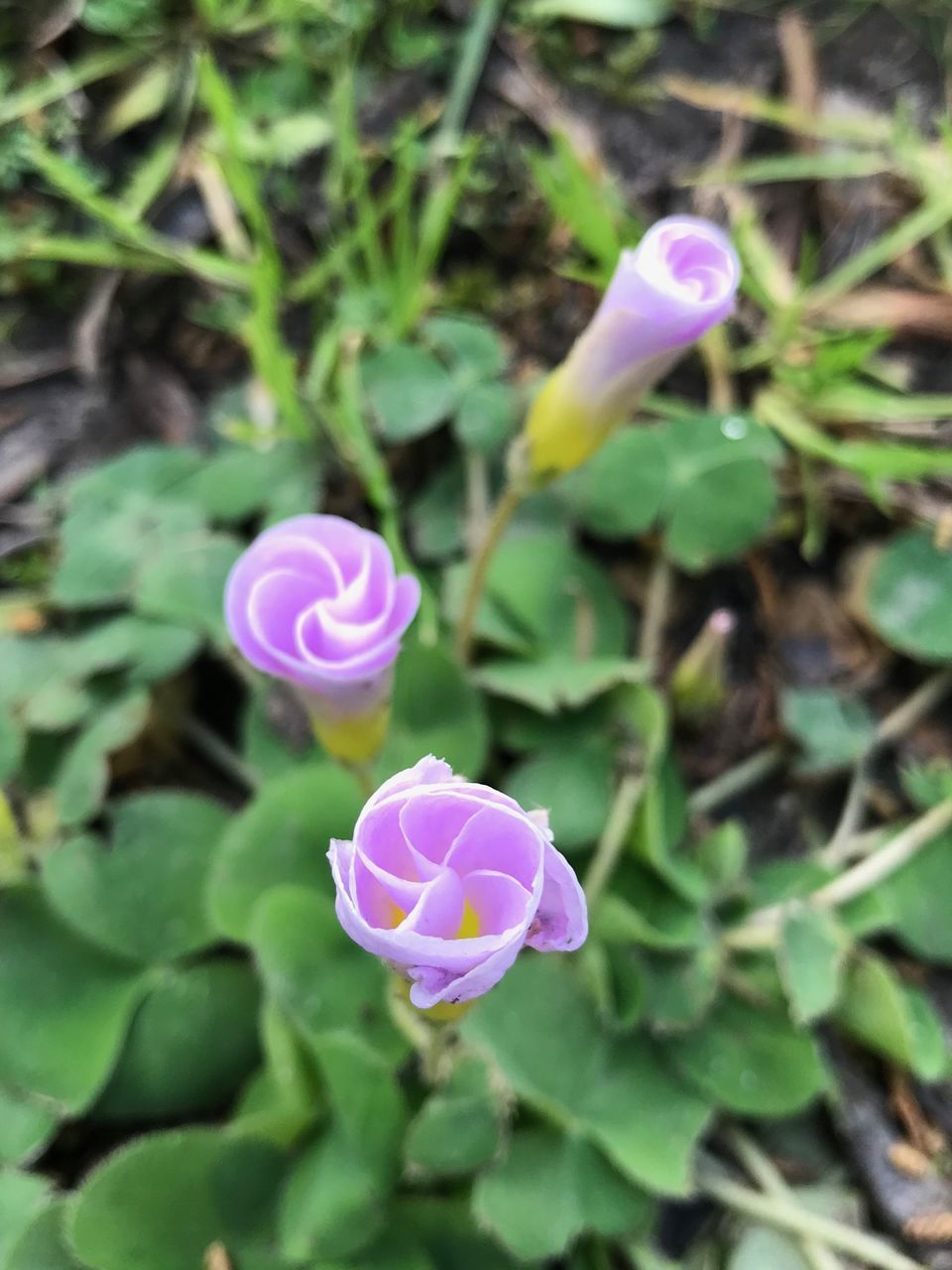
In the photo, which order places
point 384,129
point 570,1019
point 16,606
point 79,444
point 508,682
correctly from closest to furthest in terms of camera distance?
point 570,1019 → point 508,682 → point 16,606 → point 79,444 → point 384,129

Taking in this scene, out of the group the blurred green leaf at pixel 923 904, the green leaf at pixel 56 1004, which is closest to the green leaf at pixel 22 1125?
the green leaf at pixel 56 1004

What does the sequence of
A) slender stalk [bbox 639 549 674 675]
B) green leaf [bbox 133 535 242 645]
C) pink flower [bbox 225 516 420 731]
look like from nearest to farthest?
1. pink flower [bbox 225 516 420 731]
2. green leaf [bbox 133 535 242 645]
3. slender stalk [bbox 639 549 674 675]

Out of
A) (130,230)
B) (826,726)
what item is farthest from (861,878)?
(130,230)

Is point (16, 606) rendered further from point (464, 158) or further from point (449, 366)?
point (464, 158)

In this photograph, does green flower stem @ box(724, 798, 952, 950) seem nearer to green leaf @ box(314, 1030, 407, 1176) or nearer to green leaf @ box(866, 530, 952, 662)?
green leaf @ box(866, 530, 952, 662)

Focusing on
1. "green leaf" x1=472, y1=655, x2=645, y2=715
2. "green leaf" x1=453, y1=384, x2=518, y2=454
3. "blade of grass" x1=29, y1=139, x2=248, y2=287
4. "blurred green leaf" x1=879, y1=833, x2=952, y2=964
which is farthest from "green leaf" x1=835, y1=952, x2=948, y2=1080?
"blade of grass" x1=29, y1=139, x2=248, y2=287

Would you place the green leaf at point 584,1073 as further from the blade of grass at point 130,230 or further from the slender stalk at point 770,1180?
the blade of grass at point 130,230

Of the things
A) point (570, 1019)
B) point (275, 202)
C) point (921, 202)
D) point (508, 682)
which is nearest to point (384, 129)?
point (275, 202)
